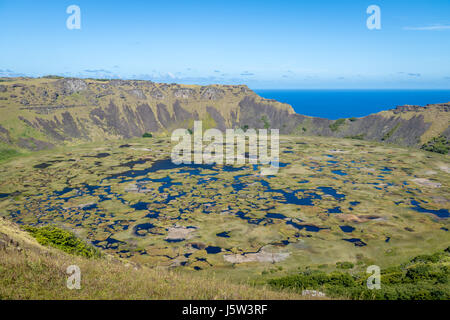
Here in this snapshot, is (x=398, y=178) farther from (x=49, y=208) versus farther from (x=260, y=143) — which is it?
(x=49, y=208)

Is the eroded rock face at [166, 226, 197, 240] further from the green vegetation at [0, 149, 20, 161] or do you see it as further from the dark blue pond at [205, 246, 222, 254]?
the green vegetation at [0, 149, 20, 161]

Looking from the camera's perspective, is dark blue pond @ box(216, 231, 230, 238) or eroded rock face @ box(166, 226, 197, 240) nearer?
eroded rock face @ box(166, 226, 197, 240)

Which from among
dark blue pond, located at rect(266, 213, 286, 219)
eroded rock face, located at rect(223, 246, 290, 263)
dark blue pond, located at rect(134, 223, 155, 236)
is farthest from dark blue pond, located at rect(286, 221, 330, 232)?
dark blue pond, located at rect(134, 223, 155, 236)

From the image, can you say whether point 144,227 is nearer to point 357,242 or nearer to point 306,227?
point 306,227

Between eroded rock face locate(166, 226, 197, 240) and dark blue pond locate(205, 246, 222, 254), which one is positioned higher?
eroded rock face locate(166, 226, 197, 240)

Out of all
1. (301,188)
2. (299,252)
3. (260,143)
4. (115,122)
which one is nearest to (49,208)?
(299,252)

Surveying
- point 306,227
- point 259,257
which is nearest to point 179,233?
point 259,257

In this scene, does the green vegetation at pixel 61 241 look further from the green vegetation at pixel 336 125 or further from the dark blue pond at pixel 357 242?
the green vegetation at pixel 336 125
